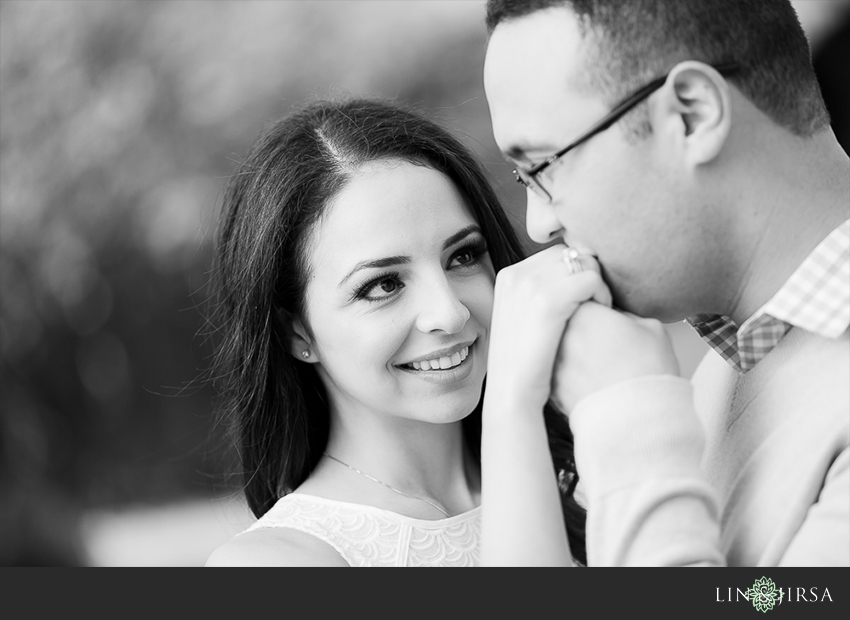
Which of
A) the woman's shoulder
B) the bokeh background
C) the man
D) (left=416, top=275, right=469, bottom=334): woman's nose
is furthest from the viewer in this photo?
the bokeh background

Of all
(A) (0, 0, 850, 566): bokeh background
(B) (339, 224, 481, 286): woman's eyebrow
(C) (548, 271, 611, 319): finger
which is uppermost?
(A) (0, 0, 850, 566): bokeh background

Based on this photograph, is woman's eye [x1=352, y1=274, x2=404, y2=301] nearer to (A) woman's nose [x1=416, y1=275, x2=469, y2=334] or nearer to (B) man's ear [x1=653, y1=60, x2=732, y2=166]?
(A) woman's nose [x1=416, y1=275, x2=469, y2=334]

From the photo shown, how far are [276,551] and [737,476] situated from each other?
0.93m

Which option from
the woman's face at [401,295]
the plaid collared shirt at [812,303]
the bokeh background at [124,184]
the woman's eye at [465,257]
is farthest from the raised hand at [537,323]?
the bokeh background at [124,184]

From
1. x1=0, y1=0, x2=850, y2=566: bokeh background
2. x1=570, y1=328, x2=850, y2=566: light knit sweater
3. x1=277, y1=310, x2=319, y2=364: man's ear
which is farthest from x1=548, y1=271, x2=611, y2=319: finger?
x1=0, y1=0, x2=850, y2=566: bokeh background

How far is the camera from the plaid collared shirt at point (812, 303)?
1.26 m

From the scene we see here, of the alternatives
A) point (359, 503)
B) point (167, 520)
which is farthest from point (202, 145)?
point (359, 503)

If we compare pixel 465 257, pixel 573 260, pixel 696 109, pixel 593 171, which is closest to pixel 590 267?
pixel 573 260

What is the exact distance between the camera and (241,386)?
2.28m

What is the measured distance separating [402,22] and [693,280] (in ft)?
15.2

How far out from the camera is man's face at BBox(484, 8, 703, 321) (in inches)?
51.8

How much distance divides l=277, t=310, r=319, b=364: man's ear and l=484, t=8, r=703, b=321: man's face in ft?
3.03
